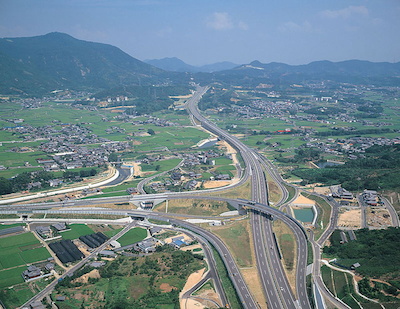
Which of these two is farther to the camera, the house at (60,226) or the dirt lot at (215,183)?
the dirt lot at (215,183)

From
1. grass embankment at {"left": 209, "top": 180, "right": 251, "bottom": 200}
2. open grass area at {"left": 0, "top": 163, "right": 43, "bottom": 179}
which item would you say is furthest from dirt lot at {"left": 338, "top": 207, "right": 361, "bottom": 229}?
open grass area at {"left": 0, "top": 163, "right": 43, "bottom": 179}

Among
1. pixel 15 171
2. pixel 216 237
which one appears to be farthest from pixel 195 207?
pixel 15 171

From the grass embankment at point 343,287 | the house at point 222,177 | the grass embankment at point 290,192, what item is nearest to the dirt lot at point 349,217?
the grass embankment at point 290,192

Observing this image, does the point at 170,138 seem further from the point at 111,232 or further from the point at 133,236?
the point at 133,236

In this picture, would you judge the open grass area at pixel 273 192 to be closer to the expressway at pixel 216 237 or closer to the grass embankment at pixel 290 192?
the grass embankment at pixel 290 192

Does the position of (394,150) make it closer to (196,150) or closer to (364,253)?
(196,150)

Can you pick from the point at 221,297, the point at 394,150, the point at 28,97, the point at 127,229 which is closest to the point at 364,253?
the point at 221,297
